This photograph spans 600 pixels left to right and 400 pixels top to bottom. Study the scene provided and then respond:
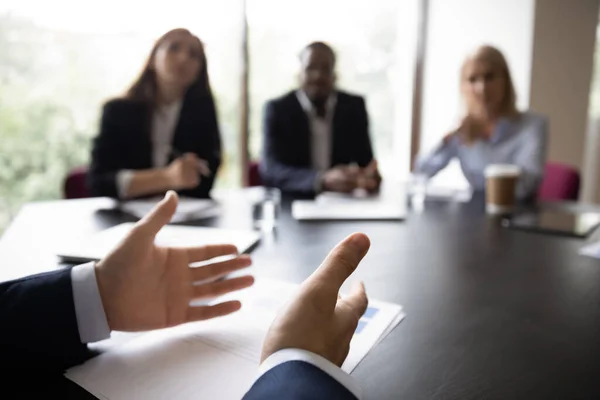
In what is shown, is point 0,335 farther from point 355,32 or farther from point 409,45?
point 409,45

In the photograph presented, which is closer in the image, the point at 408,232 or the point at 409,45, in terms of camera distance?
the point at 408,232

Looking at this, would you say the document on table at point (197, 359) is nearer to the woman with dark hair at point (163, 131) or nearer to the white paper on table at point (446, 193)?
the woman with dark hair at point (163, 131)

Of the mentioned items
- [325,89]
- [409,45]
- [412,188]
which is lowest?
[412,188]

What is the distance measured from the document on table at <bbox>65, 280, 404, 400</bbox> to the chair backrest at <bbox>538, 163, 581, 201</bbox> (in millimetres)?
1507

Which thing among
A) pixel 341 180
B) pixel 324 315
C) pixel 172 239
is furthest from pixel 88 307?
pixel 341 180

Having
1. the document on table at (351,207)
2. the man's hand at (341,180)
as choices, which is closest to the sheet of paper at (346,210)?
the document on table at (351,207)

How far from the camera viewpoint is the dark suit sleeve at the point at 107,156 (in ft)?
5.16

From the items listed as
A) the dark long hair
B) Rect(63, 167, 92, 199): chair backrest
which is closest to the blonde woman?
the dark long hair

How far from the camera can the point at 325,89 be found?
7.22 feet

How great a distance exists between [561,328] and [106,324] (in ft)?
2.03

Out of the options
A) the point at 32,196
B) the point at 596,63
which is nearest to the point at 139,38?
the point at 32,196

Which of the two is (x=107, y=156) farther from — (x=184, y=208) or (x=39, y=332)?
(x=39, y=332)

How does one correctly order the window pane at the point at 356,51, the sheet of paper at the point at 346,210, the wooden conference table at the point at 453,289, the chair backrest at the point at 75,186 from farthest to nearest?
the window pane at the point at 356,51, the chair backrest at the point at 75,186, the sheet of paper at the point at 346,210, the wooden conference table at the point at 453,289

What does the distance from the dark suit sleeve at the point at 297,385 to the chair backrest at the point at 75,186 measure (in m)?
1.56
